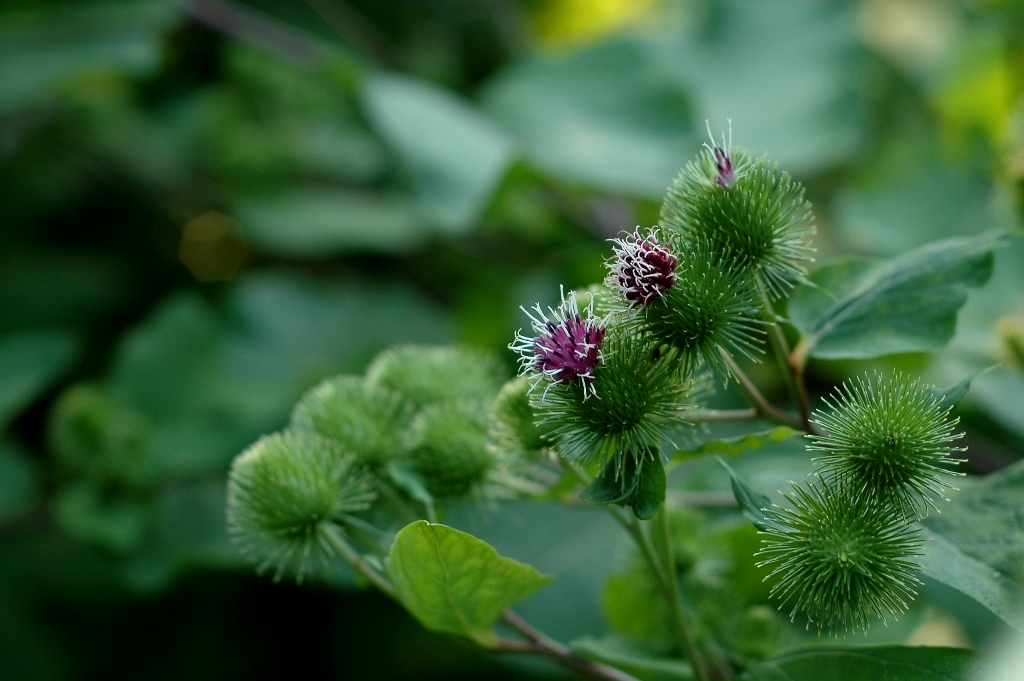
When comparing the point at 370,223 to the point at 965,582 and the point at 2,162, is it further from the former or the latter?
the point at 965,582

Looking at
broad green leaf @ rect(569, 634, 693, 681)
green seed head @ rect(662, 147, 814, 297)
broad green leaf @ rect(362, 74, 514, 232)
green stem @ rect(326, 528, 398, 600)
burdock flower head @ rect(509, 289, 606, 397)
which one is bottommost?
green stem @ rect(326, 528, 398, 600)

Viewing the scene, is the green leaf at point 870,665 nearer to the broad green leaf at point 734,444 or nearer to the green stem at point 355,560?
the broad green leaf at point 734,444

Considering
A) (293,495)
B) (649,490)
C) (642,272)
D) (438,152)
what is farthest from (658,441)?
(438,152)

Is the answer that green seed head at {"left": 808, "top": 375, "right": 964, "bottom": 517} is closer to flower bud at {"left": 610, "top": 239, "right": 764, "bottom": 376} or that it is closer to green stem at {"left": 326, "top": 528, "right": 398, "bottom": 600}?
flower bud at {"left": 610, "top": 239, "right": 764, "bottom": 376}

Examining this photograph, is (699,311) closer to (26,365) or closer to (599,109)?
(26,365)

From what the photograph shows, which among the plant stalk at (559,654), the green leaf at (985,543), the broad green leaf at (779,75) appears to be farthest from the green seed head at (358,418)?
the broad green leaf at (779,75)

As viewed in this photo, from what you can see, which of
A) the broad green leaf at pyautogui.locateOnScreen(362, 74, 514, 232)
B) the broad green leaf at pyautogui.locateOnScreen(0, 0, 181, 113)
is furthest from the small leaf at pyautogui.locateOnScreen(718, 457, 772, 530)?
the broad green leaf at pyautogui.locateOnScreen(0, 0, 181, 113)
